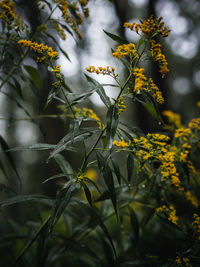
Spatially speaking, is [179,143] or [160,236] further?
[160,236]

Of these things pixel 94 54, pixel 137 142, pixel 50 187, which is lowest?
pixel 50 187

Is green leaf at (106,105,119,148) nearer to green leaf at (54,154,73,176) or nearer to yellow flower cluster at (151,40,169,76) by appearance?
yellow flower cluster at (151,40,169,76)

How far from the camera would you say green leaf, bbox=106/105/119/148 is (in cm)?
84

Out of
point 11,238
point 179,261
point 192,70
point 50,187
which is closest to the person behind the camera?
point 179,261

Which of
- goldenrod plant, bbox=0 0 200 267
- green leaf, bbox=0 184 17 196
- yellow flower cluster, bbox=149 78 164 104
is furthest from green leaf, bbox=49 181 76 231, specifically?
yellow flower cluster, bbox=149 78 164 104

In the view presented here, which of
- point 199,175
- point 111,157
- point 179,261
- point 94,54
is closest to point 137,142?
point 111,157

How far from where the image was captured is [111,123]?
873mm

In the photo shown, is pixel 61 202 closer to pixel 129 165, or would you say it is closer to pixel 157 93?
pixel 129 165

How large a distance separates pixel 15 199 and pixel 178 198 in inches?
52.7

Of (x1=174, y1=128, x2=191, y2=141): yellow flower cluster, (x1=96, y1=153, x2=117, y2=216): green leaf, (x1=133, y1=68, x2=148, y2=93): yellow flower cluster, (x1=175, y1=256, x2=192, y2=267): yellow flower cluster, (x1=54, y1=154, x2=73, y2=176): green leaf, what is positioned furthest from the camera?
(x1=174, y1=128, x2=191, y2=141): yellow flower cluster

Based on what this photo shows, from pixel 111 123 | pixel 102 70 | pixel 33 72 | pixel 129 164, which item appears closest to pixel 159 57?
pixel 102 70

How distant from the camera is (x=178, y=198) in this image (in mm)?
1716

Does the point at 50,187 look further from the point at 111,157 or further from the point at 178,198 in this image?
the point at 111,157

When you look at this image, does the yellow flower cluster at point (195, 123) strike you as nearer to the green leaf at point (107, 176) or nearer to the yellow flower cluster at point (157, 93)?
the yellow flower cluster at point (157, 93)
